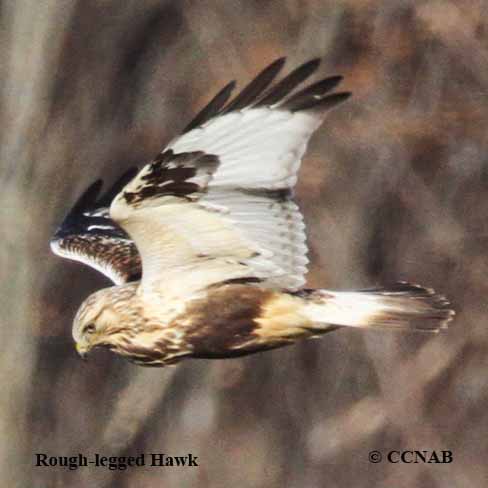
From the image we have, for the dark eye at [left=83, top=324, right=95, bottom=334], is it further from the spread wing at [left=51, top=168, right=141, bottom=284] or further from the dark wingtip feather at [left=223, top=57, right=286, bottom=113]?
the dark wingtip feather at [left=223, top=57, right=286, bottom=113]

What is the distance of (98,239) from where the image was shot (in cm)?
155

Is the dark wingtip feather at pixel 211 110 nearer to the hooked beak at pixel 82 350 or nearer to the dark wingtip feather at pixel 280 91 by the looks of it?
the dark wingtip feather at pixel 280 91

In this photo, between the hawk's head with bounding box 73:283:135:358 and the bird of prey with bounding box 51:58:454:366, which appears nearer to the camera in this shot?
the bird of prey with bounding box 51:58:454:366

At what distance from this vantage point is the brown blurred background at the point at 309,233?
5.06 ft

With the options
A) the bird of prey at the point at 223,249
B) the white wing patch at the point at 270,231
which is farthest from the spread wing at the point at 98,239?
the white wing patch at the point at 270,231

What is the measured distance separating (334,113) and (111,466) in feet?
1.50

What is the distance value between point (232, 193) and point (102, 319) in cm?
21

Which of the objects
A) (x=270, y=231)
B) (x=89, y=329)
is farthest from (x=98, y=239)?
(x=270, y=231)

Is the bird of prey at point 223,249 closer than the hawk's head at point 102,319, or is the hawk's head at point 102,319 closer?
the bird of prey at point 223,249

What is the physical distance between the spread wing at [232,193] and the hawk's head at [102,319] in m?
0.03

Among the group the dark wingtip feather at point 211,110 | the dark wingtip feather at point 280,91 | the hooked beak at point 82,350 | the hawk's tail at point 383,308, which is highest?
the dark wingtip feather at point 280,91

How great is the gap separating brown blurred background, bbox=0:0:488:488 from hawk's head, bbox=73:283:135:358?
28 mm

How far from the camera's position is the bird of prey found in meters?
1.35

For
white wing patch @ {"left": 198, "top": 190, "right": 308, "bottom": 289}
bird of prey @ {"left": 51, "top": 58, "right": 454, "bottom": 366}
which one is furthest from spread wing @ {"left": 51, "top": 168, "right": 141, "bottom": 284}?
white wing patch @ {"left": 198, "top": 190, "right": 308, "bottom": 289}
